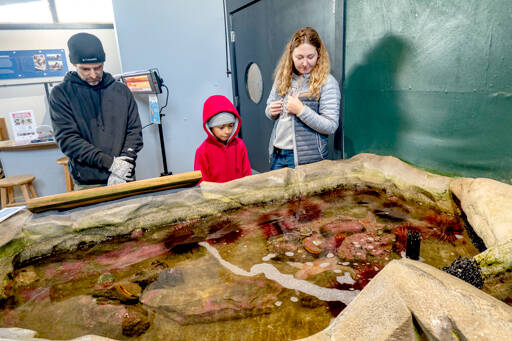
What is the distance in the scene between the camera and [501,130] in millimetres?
1840

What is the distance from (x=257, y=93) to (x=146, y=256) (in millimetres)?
3215

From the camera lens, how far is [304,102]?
229 centimetres

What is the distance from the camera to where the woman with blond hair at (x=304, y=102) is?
216 cm

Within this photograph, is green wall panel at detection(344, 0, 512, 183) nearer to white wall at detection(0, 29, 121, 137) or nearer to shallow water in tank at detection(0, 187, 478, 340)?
shallow water in tank at detection(0, 187, 478, 340)

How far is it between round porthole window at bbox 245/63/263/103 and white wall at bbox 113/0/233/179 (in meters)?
0.53

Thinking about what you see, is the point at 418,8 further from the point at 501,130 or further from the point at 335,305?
the point at 335,305

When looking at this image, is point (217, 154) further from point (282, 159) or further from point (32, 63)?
point (32, 63)

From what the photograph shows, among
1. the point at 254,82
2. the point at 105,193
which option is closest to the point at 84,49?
the point at 105,193

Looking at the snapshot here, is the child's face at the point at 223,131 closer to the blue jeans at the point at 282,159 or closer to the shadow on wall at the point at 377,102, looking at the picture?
the blue jeans at the point at 282,159

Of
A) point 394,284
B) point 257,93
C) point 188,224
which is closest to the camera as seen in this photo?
point 394,284

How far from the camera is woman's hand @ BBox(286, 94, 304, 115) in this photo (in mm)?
2146

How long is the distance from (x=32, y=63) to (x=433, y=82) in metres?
5.95

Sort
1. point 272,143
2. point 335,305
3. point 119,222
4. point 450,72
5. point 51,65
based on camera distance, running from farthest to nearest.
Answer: point 51,65 < point 272,143 < point 450,72 < point 119,222 < point 335,305

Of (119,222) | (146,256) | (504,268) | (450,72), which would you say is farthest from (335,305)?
(450,72)
